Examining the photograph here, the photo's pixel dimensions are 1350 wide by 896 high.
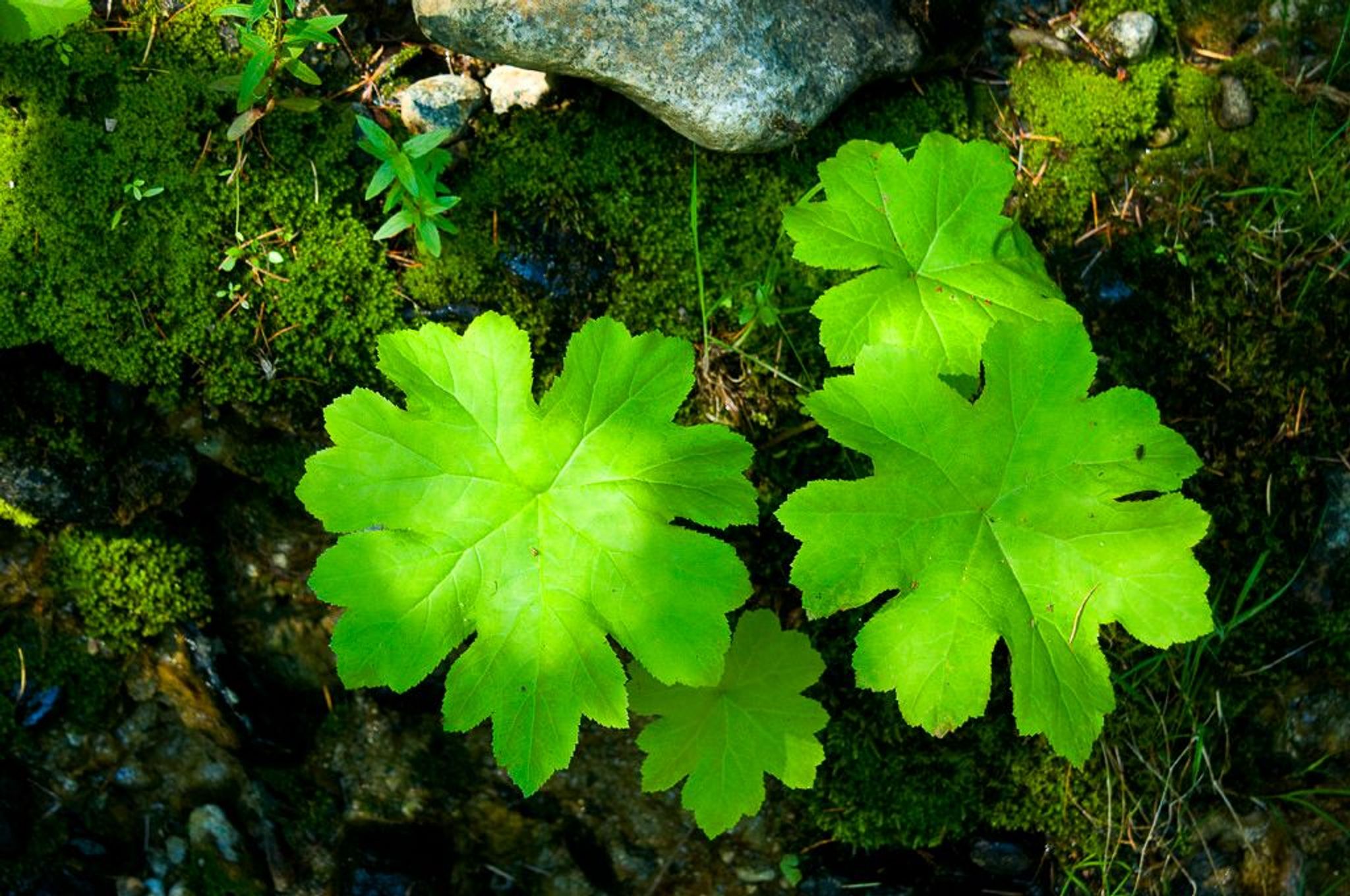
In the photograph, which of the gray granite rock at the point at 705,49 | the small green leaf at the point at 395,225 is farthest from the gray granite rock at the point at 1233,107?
the small green leaf at the point at 395,225

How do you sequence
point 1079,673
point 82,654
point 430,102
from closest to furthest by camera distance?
point 1079,673
point 430,102
point 82,654

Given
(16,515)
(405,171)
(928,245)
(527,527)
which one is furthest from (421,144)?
(16,515)

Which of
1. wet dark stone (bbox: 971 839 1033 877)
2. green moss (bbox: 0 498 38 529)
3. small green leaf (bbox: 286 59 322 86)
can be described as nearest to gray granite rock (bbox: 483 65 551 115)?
small green leaf (bbox: 286 59 322 86)

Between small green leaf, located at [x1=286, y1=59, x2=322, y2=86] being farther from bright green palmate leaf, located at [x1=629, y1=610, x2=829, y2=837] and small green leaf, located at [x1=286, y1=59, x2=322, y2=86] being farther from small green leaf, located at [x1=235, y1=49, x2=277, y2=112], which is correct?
bright green palmate leaf, located at [x1=629, y1=610, x2=829, y2=837]

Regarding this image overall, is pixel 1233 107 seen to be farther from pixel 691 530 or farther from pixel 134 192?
pixel 134 192

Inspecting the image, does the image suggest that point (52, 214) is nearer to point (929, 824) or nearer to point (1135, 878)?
point (929, 824)

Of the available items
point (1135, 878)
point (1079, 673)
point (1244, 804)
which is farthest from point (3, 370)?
point (1244, 804)
